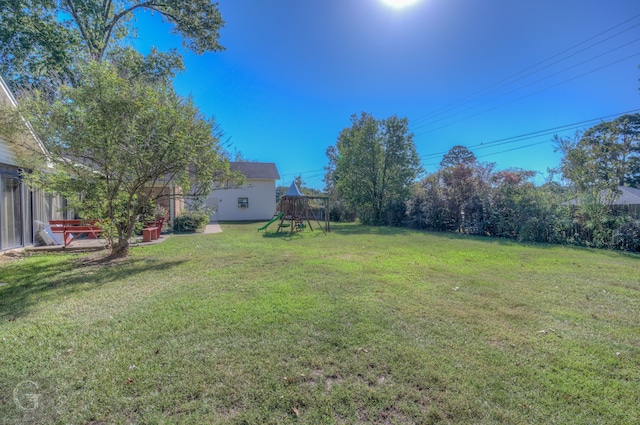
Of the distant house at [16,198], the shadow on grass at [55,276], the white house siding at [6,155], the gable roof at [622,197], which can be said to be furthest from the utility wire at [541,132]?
the white house siding at [6,155]

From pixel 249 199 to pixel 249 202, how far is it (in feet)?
0.82

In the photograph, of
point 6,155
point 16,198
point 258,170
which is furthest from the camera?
point 258,170

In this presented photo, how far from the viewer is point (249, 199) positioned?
73.2ft

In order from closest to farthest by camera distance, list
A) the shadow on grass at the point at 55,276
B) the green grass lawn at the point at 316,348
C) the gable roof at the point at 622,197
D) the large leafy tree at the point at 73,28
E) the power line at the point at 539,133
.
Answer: the green grass lawn at the point at 316,348, the shadow on grass at the point at 55,276, the large leafy tree at the point at 73,28, the gable roof at the point at 622,197, the power line at the point at 539,133

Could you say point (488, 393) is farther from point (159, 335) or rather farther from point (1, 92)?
point (1, 92)

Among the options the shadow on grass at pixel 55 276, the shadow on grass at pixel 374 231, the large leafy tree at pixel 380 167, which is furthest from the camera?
the large leafy tree at pixel 380 167

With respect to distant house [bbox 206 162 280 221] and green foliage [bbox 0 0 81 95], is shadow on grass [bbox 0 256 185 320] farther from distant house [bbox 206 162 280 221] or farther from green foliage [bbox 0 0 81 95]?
distant house [bbox 206 162 280 221]

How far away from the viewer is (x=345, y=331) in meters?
3.17

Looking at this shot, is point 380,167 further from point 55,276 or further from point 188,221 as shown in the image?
point 55,276

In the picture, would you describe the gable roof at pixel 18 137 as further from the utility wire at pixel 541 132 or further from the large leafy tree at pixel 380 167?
the utility wire at pixel 541 132

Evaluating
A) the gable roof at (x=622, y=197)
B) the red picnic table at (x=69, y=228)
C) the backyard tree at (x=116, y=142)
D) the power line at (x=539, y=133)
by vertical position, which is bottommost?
the red picnic table at (x=69, y=228)

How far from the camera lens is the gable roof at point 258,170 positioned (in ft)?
72.2

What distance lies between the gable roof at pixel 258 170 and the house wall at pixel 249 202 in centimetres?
43

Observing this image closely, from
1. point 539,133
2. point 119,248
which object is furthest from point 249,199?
point 539,133
